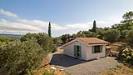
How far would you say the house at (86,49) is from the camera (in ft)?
93.4

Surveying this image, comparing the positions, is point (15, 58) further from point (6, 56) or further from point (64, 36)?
point (64, 36)

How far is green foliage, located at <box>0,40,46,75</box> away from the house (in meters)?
11.9

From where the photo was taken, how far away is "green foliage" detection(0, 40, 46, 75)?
1684 cm

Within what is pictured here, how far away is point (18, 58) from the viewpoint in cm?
A: 1698

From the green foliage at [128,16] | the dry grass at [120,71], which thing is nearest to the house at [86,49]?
the dry grass at [120,71]

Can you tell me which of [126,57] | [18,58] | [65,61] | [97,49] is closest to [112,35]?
[97,49]

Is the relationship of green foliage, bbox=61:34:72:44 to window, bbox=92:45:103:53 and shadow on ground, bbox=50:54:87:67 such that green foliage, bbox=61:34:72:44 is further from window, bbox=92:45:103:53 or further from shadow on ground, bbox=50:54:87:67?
shadow on ground, bbox=50:54:87:67

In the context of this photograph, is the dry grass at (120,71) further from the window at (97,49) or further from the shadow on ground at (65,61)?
the window at (97,49)

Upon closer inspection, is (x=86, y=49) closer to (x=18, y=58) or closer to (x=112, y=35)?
(x=18, y=58)

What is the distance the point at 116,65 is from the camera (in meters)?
24.2

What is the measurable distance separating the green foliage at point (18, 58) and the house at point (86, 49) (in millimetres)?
11893

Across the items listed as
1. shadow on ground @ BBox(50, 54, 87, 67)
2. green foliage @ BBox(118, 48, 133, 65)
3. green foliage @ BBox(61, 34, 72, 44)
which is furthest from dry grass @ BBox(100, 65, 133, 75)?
green foliage @ BBox(61, 34, 72, 44)

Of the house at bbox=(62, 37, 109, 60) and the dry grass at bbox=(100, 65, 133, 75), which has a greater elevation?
the house at bbox=(62, 37, 109, 60)

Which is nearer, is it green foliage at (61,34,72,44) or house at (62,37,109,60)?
house at (62,37,109,60)
